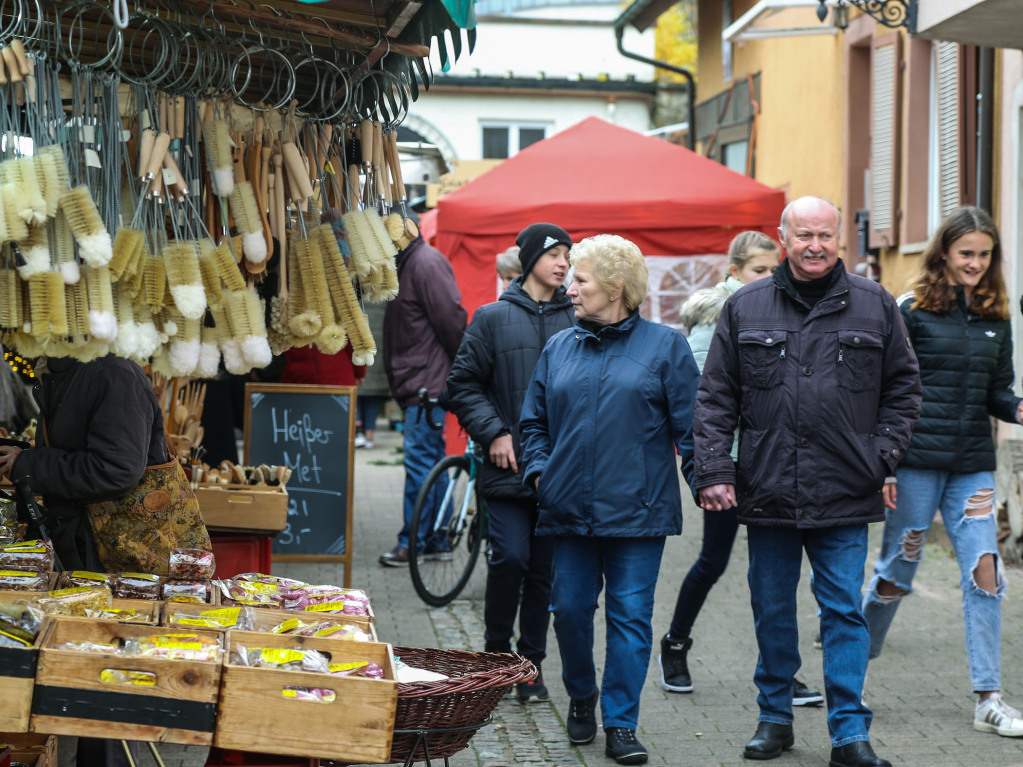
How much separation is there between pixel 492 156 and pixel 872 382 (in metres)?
21.4

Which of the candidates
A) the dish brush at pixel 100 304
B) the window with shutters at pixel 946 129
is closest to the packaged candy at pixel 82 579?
the dish brush at pixel 100 304

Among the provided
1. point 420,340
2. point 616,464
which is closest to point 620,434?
point 616,464

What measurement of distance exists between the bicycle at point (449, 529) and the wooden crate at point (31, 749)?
3.48m

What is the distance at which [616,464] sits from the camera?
14.6 ft

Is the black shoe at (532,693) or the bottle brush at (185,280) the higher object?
the bottle brush at (185,280)

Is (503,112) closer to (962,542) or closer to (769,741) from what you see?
(962,542)

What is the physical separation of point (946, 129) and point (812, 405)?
7.21 metres

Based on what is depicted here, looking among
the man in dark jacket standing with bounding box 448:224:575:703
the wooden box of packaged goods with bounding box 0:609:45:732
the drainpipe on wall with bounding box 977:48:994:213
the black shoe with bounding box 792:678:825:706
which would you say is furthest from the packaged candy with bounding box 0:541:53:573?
the drainpipe on wall with bounding box 977:48:994:213

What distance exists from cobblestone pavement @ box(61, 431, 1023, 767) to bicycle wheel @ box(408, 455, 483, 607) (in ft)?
0.49

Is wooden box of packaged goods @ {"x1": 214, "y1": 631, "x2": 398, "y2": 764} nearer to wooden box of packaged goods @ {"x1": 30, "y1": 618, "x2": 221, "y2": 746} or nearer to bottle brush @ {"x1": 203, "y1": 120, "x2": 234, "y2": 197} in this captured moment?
wooden box of packaged goods @ {"x1": 30, "y1": 618, "x2": 221, "y2": 746}

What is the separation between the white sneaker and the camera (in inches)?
186

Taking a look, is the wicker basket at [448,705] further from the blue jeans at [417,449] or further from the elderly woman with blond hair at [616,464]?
the blue jeans at [417,449]

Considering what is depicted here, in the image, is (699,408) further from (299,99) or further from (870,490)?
(299,99)

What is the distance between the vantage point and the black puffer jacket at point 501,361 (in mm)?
5188
